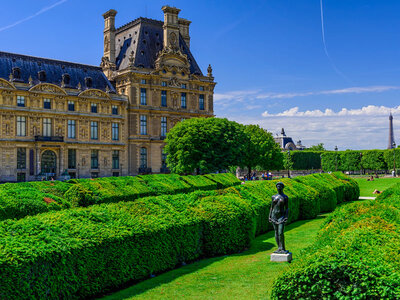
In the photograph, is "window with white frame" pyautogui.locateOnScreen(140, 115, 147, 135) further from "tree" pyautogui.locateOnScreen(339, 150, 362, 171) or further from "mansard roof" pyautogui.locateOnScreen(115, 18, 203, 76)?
"tree" pyautogui.locateOnScreen(339, 150, 362, 171)

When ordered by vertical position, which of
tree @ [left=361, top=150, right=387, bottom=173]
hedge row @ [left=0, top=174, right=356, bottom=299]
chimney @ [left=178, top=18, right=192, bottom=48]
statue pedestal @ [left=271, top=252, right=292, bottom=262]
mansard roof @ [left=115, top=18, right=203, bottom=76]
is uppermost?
chimney @ [left=178, top=18, right=192, bottom=48]

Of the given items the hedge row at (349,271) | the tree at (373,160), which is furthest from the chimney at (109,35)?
the hedge row at (349,271)

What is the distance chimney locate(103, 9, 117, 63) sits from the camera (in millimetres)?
83812

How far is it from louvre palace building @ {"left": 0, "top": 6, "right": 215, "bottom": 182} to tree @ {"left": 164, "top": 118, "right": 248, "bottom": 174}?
11168mm

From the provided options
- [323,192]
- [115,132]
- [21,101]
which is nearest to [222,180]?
[323,192]

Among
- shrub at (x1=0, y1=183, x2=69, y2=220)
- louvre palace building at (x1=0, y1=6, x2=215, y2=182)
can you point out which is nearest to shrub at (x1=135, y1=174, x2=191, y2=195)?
shrub at (x1=0, y1=183, x2=69, y2=220)

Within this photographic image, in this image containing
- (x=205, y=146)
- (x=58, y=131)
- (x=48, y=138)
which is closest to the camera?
(x=205, y=146)

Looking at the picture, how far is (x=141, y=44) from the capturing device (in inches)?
3243

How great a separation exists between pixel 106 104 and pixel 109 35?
1619 centimetres

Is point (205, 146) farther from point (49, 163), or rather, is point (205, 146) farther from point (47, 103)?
point (47, 103)

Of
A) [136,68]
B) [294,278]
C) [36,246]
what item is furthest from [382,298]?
[136,68]

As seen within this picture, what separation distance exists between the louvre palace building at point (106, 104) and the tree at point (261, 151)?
11.2m

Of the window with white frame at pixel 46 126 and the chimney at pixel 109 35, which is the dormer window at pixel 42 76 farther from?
the chimney at pixel 109 35

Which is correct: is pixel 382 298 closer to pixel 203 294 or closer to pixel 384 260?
pixel 384 260
